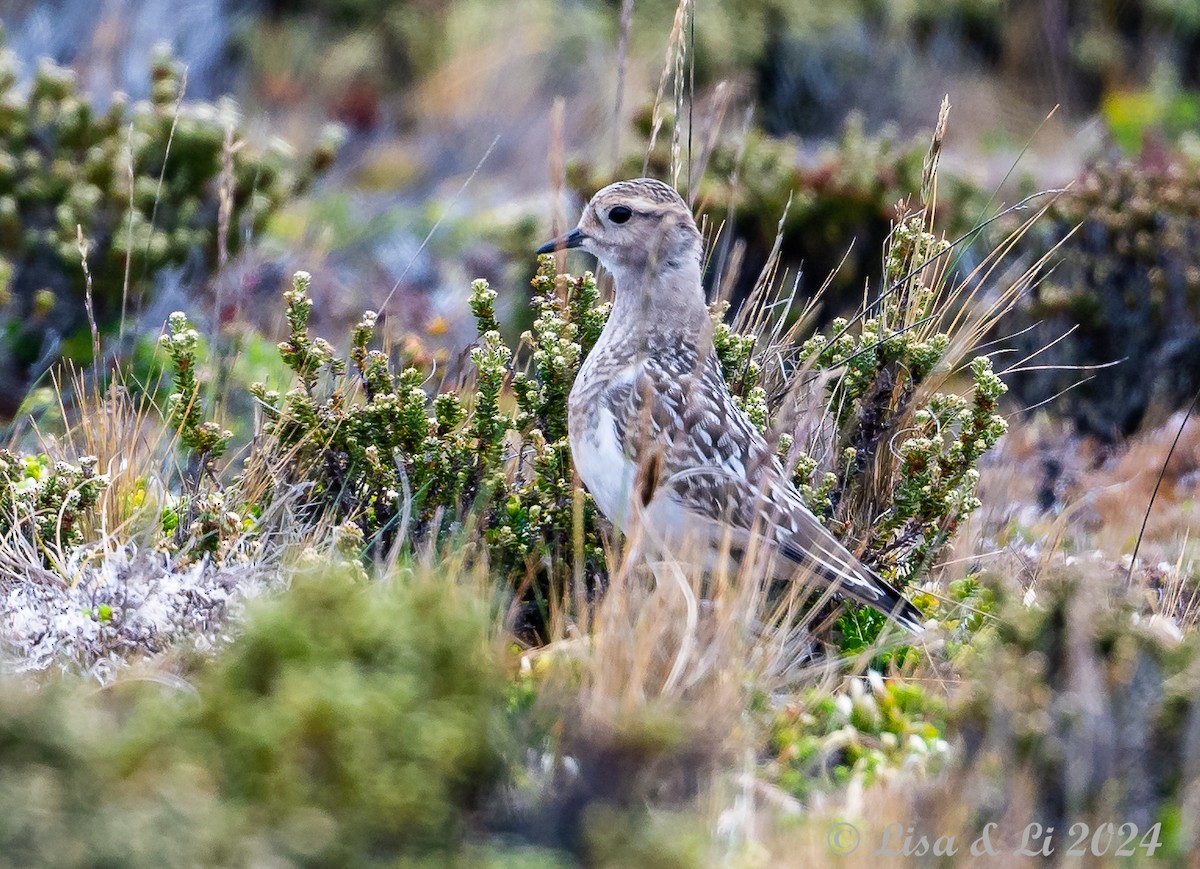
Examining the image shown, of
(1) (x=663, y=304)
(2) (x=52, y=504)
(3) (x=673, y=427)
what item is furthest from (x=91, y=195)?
(3) (x=673, y=427)

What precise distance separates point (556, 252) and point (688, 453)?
3.06 feet

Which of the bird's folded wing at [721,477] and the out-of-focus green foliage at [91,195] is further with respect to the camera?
the out-of-focus green foliage at [91,195]

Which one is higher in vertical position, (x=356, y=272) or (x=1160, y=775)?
(x=1160, y=775)

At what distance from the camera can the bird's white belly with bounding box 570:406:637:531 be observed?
14.0 feet

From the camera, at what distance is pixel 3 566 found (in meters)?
4.24

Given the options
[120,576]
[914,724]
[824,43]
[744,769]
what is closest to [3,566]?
[120,576]

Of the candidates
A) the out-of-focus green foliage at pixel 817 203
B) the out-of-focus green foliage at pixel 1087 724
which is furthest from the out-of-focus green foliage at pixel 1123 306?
the out-of-focus green foliage at pixel 1087 724

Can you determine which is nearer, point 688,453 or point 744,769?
point 744,769

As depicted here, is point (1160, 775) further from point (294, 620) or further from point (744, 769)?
point (294, 620)

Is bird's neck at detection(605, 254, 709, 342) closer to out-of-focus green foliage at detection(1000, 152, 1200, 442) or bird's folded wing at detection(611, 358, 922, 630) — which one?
bird's folded wing at detection(611, 358, 922, 630)

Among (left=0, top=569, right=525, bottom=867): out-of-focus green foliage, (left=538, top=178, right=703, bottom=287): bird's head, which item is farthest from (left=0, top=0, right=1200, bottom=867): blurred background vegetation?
(left=538, top=178, right=703, bottom=287): bird's head

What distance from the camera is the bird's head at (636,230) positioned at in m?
4.74

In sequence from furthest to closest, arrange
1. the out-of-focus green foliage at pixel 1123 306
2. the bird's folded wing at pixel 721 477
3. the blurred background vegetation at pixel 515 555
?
the out-of-focus green foliage at pixel 1123 306 < the bird's folded wing at pixel 721 477 < the blurred background vegetation at pixel 515 555

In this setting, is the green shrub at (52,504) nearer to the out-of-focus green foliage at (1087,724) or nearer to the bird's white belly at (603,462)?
the bird's white belly at (603,462)
